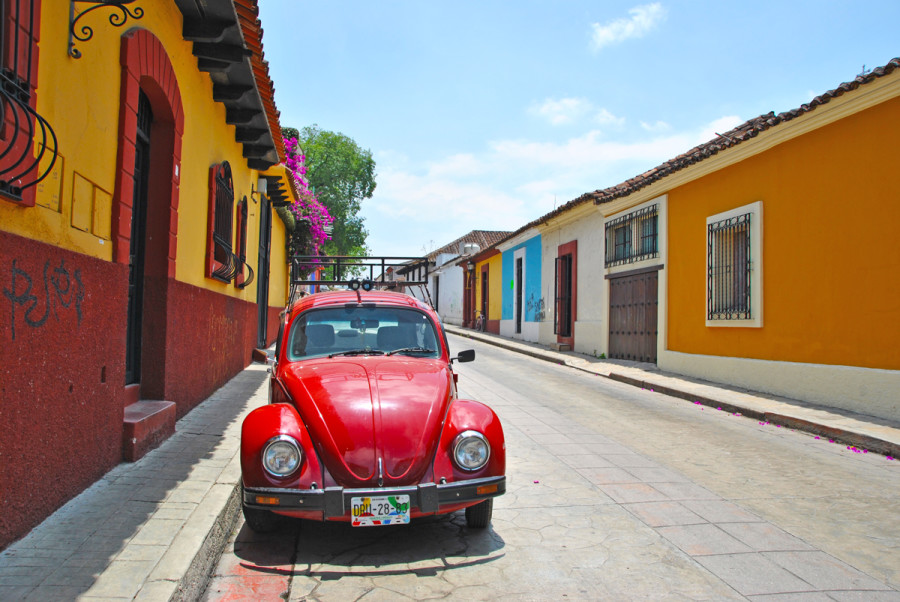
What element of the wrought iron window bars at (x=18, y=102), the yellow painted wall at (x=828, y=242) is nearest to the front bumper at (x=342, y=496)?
the wrought iron window bars at (x=18, y=102)

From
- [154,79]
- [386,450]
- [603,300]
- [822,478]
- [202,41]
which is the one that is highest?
[202,41]

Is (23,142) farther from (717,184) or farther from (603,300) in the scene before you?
(603,300)

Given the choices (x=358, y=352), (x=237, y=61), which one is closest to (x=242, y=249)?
(x=237, y=61)

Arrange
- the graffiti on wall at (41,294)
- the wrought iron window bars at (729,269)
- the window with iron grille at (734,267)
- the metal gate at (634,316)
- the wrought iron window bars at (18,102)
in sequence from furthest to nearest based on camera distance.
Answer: the metal gate at (634,316) < the wrought iron window bars at (729,269) < the window with iron grille at (734,267) < the graffiti on wall at (41,294) < the wrought iron window bars at (18,102)

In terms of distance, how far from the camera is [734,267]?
11648 mm

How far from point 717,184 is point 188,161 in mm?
9432

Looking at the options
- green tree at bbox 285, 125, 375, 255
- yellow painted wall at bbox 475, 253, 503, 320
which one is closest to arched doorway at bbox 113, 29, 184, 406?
A: yellow painted wall at bbox 475, 253, 503, 320

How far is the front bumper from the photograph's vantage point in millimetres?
3568

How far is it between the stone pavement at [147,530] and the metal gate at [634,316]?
25.4 feet

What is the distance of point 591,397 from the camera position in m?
10.5

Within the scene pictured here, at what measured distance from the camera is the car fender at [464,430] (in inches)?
149

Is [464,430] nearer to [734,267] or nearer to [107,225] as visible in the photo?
[107,225]

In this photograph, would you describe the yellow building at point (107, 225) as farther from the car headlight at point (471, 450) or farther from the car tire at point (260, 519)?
the car headlight at point (471, 450)

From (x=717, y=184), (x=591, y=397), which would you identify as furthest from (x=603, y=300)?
(x=591, y=397)
